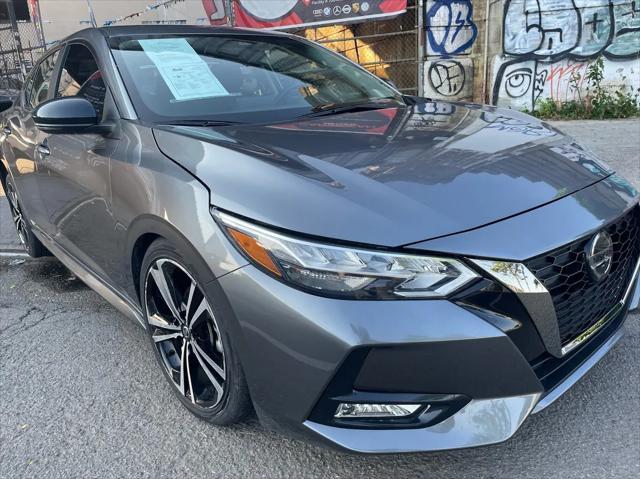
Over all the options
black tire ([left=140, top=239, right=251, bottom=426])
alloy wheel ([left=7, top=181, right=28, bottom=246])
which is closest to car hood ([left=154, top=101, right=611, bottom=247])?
black tire ([left=140, top=239, right=251, bottom=426])

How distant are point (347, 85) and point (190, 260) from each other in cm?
176

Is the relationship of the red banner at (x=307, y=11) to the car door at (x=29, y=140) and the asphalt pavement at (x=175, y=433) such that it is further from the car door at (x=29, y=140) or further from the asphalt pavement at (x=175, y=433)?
the asphalt pavement at (x=175, y=433)

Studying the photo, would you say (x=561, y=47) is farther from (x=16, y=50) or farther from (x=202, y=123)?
(x=16, y=50)

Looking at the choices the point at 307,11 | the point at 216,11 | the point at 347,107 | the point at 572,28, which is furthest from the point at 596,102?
the point at 347,107

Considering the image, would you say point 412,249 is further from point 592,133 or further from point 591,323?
point 592,133

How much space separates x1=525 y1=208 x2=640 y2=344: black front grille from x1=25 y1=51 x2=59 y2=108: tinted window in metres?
3.25

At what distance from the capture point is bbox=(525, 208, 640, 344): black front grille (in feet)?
5.72

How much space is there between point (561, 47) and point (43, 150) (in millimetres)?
8577

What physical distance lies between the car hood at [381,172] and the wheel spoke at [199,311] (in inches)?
15.8

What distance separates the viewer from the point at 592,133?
24.8 feet

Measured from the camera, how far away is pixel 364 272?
162cm

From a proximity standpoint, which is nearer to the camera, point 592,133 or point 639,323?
point 639,323

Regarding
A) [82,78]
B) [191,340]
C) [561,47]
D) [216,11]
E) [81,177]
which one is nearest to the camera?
[191,340]

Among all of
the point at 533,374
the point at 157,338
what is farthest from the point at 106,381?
the point at 533,374
